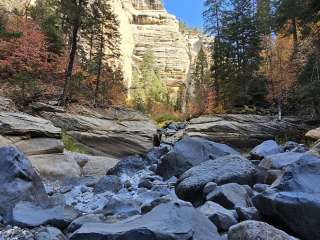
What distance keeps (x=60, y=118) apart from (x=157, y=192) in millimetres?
10938

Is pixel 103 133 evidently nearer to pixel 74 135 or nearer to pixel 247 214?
pixel 74 135

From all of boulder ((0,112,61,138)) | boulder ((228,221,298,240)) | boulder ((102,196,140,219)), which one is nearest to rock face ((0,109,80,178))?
boulder ((0,112,61,138))

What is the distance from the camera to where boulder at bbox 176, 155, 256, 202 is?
876 cm

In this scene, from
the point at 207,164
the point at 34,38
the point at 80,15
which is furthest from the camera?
the point at 34,38

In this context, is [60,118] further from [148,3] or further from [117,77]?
[148,3]

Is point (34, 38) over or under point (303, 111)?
over

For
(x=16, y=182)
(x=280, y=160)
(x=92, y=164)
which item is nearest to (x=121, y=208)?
(x=16, y=182)

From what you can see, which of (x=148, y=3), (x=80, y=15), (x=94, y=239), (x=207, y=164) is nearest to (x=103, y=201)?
(x=207, y=164)

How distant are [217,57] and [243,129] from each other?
13.7 meters

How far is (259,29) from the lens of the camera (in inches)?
1437

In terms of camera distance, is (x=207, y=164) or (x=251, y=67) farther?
(x=251, y=67)

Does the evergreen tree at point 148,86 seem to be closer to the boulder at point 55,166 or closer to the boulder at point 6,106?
the boulder at point 6,106

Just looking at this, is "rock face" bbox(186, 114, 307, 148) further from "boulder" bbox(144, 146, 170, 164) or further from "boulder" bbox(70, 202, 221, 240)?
"boulder" bbox(70, 202, 221, 240)

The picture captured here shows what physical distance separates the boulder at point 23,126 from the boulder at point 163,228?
8.66 m
